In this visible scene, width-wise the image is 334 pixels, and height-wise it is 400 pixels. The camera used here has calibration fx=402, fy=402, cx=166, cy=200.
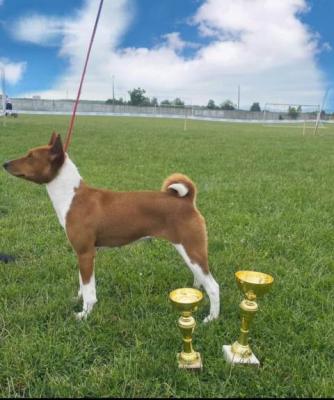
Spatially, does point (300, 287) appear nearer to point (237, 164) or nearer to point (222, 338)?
point (222, 338)

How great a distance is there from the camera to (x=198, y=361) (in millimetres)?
2609

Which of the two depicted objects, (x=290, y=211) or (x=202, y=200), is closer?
(x=290, y=211)

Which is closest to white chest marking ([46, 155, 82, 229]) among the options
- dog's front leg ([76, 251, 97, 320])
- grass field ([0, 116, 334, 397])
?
dog's front leg ([76, 251, 97, 320])

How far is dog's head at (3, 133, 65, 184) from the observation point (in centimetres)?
310

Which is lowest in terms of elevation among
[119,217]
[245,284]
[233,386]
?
[233,386]

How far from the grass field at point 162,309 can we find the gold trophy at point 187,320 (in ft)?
0.24

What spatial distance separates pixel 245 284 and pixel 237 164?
26.5 feet

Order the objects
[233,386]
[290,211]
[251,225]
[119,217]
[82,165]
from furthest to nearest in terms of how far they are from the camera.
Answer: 1. [82,165]
2. [290,211]
3. [251,225]
4. [119,217]
5. [233,386]

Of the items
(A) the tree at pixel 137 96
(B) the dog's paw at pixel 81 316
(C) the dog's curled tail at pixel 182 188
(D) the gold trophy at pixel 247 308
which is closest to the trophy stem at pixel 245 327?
(D) the gold trophy at pixel 247 308

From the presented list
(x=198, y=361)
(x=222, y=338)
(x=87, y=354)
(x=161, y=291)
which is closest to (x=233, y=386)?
(x=198, y=361)

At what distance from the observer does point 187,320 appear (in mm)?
2473

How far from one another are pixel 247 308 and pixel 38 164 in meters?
1.87

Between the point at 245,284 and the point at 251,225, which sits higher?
the point at 245,284

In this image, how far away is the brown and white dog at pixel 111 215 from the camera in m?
3.12
